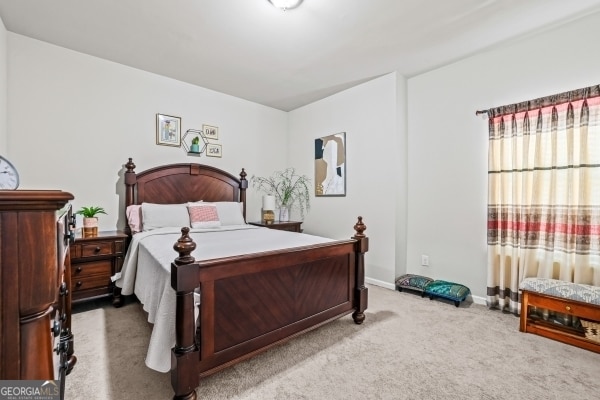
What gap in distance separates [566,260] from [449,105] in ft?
6.18

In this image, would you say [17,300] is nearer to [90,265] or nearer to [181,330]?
[181,330]

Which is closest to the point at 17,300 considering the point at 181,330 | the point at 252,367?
the point at 181,330

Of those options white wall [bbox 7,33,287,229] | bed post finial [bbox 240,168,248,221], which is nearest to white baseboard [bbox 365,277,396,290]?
bed post finial [bbox 240,168,248,221]

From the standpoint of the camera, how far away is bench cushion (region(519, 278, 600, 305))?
2.07 meters

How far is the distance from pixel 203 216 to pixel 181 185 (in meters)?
0.61

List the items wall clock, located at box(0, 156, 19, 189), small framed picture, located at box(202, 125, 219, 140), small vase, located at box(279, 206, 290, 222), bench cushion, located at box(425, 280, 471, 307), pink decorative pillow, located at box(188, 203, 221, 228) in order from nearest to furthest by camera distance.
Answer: wall clock, located at box(0, 156, 19, 189), bench cushion, located at box(425, 280, 471, 307), pink decorative pillow, located at box(188, 203, 221, 228), small framed picture, located at box(202, 125, 219, 140), small vase, located at box(279, 206, 290, 222)

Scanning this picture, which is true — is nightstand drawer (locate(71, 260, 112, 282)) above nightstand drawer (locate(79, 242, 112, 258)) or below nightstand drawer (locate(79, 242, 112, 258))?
below

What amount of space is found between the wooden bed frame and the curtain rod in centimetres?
184

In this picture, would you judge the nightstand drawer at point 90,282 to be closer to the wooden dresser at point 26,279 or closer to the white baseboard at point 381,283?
the wooden dresser at point 26,279

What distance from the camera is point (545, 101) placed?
8.20ft

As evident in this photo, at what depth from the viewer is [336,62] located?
10.5ft

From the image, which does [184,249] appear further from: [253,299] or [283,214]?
[283,214]

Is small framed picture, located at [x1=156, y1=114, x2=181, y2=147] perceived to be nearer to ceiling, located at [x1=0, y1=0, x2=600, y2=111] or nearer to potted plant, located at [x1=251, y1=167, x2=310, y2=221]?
ceiling, located at [x1=0, y1=0, x2=600, y2=111]

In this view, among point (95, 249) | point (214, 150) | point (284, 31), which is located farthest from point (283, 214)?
point (284, 31)
